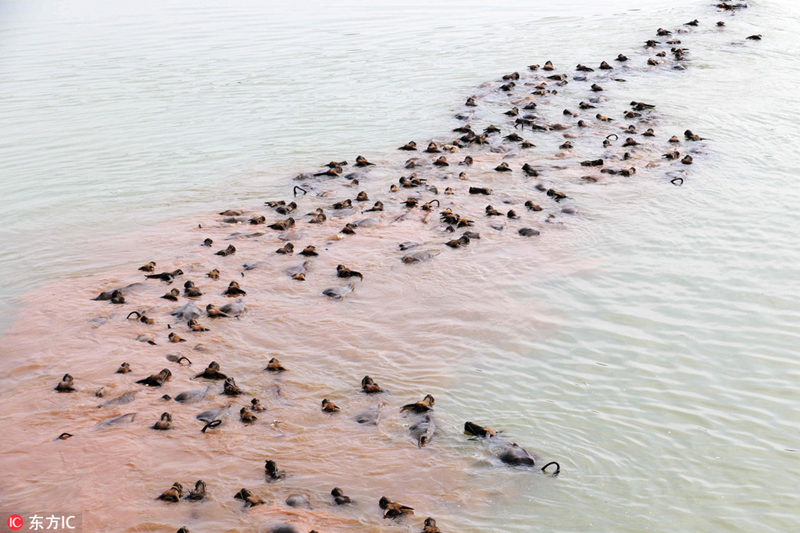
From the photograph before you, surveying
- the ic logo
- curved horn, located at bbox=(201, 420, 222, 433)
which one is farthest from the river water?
the ic logo

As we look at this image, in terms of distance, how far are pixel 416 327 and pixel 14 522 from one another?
6.65m

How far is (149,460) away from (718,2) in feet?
124

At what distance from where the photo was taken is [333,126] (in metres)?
23.8

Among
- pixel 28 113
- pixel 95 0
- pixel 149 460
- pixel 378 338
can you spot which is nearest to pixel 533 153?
pixel 378 338

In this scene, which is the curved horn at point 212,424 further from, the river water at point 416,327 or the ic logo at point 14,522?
the ic logo at point 14,522

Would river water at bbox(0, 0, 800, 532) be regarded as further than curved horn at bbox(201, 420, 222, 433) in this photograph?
No

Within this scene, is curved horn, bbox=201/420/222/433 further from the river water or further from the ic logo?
the ic logo

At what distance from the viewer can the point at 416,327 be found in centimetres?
1366

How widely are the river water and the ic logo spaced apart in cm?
26

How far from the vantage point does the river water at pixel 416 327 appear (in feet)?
32.4

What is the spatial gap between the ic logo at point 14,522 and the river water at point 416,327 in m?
0.26

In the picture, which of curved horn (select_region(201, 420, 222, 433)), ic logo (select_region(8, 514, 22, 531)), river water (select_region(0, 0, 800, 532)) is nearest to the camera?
ic logo (select_region(8, 514, 22, 531))

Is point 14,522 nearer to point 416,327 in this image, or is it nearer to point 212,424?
point 212,424

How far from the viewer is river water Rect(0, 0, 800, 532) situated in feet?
32.4
